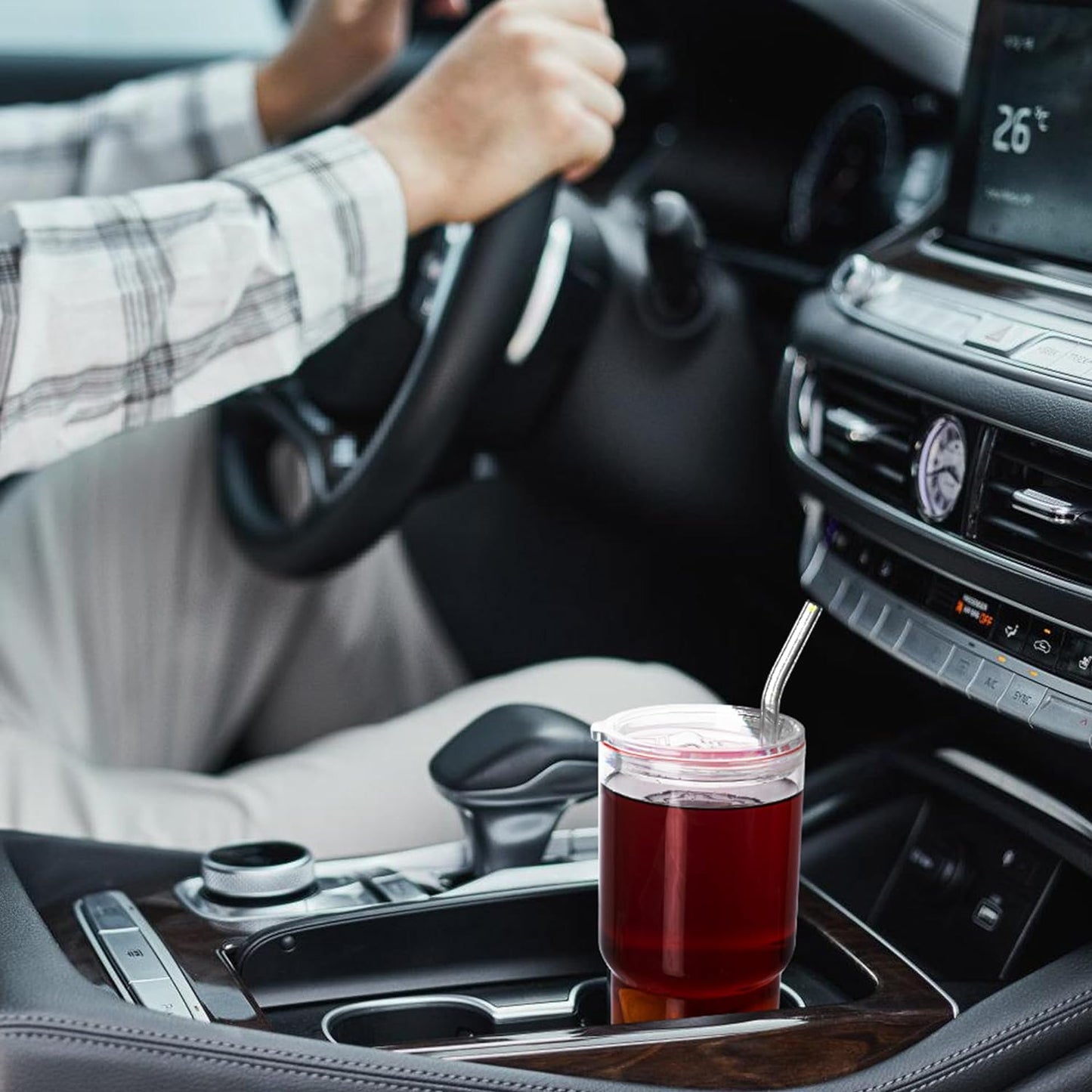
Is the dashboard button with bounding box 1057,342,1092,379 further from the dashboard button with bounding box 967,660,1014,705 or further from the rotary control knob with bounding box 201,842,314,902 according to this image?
the rotary control knob with bounding box 201,842,314,902

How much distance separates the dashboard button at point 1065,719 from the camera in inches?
27.7

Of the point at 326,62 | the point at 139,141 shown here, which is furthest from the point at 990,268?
the point at 139,141

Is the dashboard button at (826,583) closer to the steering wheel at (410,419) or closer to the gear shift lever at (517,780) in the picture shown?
the gear shift lever at (517,780)

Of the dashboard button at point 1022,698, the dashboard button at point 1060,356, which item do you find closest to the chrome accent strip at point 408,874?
the dashboard button at point 1022,698

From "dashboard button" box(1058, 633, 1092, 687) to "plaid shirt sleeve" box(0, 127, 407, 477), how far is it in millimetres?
465

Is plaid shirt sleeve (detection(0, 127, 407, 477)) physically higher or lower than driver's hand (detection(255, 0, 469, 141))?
lower

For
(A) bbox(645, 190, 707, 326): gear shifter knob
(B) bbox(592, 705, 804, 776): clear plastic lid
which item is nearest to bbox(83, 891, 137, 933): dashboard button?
(B) bbox(592, 705, 804, 776): clear plastic lid

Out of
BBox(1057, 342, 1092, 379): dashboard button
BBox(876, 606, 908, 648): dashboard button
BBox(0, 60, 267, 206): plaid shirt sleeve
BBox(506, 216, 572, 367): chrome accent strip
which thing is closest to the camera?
BBox(1057, 342, 1092, 379): dashboard button

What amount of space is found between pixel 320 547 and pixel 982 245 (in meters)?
0.50

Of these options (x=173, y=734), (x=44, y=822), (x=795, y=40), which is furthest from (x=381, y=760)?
(x=795, y=40)

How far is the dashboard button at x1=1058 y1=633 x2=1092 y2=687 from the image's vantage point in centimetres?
71

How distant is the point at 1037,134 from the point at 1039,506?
9.5 inches

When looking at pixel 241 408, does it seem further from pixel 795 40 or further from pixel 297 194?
pixel 795 40

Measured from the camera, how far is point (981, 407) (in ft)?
2.51
